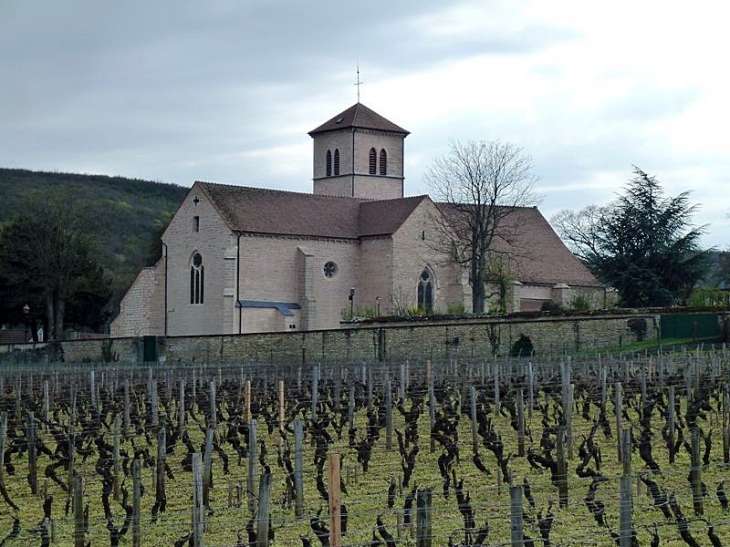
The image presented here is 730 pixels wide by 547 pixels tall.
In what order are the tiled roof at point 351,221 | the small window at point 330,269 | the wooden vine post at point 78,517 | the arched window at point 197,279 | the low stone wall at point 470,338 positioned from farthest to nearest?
the small window at point 330,269
the tiled roof at point 351,221
the arched window at point 197,279
the low stone wall at point 470,338
the wooden vine post at point 78,517

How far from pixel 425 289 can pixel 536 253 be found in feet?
32.1

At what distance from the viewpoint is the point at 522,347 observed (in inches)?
1889

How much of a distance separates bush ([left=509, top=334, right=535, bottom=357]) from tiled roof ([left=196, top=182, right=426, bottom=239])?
16006mm

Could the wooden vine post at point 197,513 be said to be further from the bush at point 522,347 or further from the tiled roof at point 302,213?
the tiled roof at point 302,213

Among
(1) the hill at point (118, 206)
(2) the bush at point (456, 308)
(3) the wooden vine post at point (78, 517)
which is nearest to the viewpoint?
(3) the wooden vine post at point (78, 517)

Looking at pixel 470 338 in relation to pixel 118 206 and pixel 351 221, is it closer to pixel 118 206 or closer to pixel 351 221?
pixel 351 221

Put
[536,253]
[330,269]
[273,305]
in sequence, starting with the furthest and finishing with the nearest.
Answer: [536,253] → [330,269] → [273,305]

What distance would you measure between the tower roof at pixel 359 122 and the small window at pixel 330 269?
43.9ft

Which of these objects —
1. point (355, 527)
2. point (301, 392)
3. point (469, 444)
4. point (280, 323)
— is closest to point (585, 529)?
point (355, 527)

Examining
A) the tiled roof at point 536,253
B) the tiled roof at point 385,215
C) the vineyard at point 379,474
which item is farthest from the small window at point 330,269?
the vineyard at point 379,474

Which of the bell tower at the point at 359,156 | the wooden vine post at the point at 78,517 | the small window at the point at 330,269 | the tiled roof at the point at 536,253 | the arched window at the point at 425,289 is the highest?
the bell tower at the point at 359,156

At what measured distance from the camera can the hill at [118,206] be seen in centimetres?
10169

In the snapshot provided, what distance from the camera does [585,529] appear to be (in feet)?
46.5

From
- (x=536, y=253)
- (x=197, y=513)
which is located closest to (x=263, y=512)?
(x=197, y=513)
